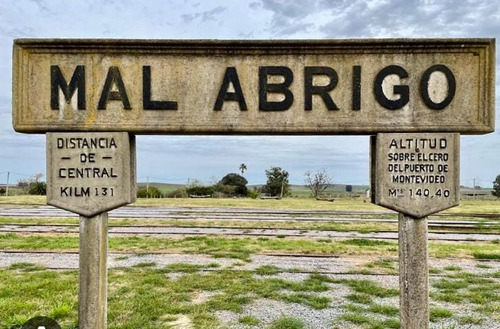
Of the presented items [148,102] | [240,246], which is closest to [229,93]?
[148,102]

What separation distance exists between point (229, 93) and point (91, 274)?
7.21 ft

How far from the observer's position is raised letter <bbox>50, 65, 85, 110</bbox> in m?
3.44

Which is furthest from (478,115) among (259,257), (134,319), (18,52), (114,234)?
(114,234)

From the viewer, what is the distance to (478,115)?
Answer: 342cm

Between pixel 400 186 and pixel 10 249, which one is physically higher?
pixel 400 186

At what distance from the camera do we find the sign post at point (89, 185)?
346cm

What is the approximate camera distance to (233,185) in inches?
2116

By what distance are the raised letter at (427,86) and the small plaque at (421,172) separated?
28cm

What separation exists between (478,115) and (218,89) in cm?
248

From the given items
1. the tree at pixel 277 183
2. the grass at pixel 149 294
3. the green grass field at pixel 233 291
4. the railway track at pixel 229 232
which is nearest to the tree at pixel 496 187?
the tree at pixel 277 183

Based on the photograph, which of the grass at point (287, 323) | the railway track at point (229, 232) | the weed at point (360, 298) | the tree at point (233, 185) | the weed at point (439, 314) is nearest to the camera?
the grass at point (287, 323)

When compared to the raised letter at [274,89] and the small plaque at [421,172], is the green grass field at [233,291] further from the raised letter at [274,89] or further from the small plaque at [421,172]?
the raised letter at [274,89]

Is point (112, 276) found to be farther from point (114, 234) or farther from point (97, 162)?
point (114, 234)

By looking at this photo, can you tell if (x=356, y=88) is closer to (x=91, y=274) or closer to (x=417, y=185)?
(x=417, y=185)
